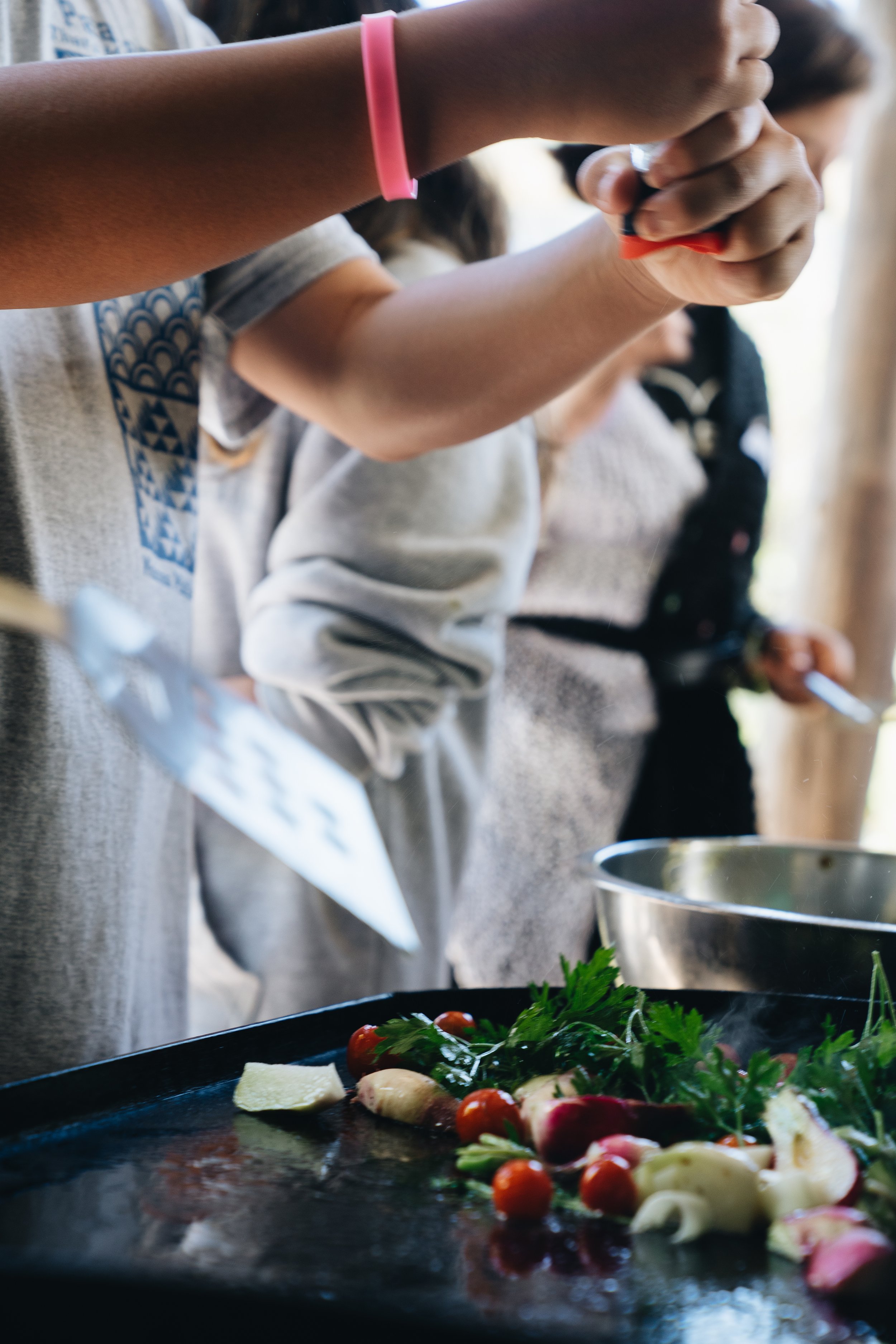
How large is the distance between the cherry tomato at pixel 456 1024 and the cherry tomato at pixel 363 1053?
0.13 ft

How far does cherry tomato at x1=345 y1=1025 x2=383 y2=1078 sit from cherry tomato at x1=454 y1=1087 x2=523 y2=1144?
0.09 metres

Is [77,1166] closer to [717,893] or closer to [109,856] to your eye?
[109,856]

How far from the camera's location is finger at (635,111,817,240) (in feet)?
1.70

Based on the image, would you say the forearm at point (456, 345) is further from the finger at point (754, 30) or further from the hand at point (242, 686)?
the hand at point (242, 686)

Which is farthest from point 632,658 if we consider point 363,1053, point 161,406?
point 363,1053

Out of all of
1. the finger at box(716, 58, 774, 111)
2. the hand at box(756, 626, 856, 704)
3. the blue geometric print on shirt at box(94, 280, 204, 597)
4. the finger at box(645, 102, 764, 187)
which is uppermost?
the finger at box(716, 58, 774, 111)

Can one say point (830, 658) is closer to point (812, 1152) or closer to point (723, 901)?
point (723, 901)

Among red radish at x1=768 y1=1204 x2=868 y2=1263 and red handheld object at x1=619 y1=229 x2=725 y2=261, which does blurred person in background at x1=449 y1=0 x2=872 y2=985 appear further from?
red radish at x1=768 y1=1204 x2=868 y2=1263

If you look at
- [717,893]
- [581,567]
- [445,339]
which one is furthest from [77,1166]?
[581,567]

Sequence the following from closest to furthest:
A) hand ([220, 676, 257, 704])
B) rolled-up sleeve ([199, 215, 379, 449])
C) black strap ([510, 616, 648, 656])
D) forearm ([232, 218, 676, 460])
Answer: forearm ([232, 218, 676, 460]), rolled-up sleeve ([199, 215, 379, 449]), hand ([220, 676, 257, 704]), black strap ([510, 616, 648, 656])

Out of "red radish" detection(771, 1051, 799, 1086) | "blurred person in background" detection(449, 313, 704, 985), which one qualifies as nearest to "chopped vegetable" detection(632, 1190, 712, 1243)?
"red radish" detection(771, 1051, 799, 1086)

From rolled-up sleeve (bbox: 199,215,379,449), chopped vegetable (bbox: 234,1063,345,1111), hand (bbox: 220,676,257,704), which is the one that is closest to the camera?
chopped vegetable (bbox: 234,1063,345,1111)

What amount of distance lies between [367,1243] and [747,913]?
11.3 inches

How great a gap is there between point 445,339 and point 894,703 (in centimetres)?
87
